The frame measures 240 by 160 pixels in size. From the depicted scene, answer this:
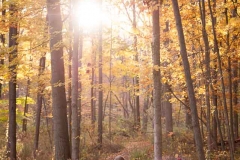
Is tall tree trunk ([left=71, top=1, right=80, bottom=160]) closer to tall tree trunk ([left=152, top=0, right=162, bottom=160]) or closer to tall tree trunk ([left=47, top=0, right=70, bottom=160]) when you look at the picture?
tall tree trunk ([left=47, top=0, right=70, bottom=160])

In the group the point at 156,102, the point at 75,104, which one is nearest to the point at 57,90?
the point at 75,104

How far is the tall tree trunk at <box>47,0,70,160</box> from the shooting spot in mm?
8281

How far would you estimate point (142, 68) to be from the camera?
12234 millimetres

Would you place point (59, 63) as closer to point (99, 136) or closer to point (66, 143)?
point (66, 143)

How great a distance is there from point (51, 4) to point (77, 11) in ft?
2.86

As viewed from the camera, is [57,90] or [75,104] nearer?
[75,104]

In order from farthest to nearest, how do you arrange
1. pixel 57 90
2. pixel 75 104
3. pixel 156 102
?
pixel 57 90, pixel 75 104, pixel 156 102

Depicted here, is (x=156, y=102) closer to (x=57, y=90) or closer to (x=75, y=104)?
(x=75, y=104)

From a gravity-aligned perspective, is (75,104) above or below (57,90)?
below

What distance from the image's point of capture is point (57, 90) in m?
8.47

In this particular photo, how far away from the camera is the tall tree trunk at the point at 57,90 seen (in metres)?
8.28

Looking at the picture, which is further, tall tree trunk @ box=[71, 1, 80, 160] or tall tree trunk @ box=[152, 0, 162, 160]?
tall tree trunk @ box=[71, 1, 80, 160]

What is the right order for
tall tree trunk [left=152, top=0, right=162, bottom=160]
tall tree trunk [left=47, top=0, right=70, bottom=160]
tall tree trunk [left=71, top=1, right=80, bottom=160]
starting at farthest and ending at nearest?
tall tree trunk [left=47, top=0, right=70, bottom=160]
tall tree trunk [left=71, top=1, right=80, bottom=160]
tall tree trunk [left=152, top=0, right=162, bottom=160]

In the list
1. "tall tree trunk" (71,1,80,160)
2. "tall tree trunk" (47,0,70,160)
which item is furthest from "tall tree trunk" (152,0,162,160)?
"tall tree trunk" (47,0,70,160)
